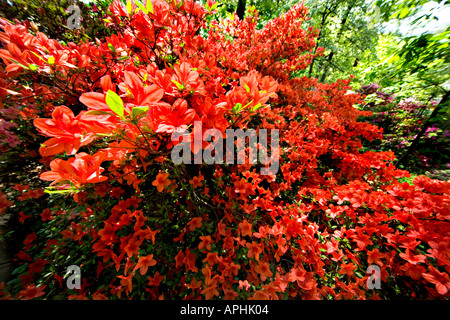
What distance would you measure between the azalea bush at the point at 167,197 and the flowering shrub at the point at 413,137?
14.8ft

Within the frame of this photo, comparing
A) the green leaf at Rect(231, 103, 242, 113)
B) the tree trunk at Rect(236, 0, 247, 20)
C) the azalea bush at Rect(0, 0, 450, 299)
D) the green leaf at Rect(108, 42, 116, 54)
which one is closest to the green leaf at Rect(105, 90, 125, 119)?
the azalea bush at Rect(0, 0, 450, 299)

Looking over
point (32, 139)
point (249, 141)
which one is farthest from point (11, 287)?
point (249, 141)

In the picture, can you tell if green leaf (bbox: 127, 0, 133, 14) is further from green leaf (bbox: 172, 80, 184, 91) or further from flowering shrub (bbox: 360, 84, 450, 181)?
flowering shrub (bbox: 360, 84, 450, 181)

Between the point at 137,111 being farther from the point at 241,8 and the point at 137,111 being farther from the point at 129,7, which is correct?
the point at 241,8

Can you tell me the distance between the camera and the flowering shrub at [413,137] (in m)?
4.70

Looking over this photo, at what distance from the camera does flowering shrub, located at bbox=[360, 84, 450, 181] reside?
470cm

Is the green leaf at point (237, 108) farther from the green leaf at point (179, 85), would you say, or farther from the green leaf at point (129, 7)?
the green leaf at point (129, 7)

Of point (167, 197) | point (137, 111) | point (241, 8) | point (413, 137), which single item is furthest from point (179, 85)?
point (413, 137)

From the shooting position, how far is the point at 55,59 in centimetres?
84

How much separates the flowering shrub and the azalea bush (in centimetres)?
450

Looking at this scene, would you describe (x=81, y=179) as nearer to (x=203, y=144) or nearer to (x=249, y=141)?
(x=203, y=144)

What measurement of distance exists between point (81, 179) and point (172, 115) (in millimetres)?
477

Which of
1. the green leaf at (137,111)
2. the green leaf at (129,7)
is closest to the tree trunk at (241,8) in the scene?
the green leaf at (129,7)

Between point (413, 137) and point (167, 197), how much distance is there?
829 cm
